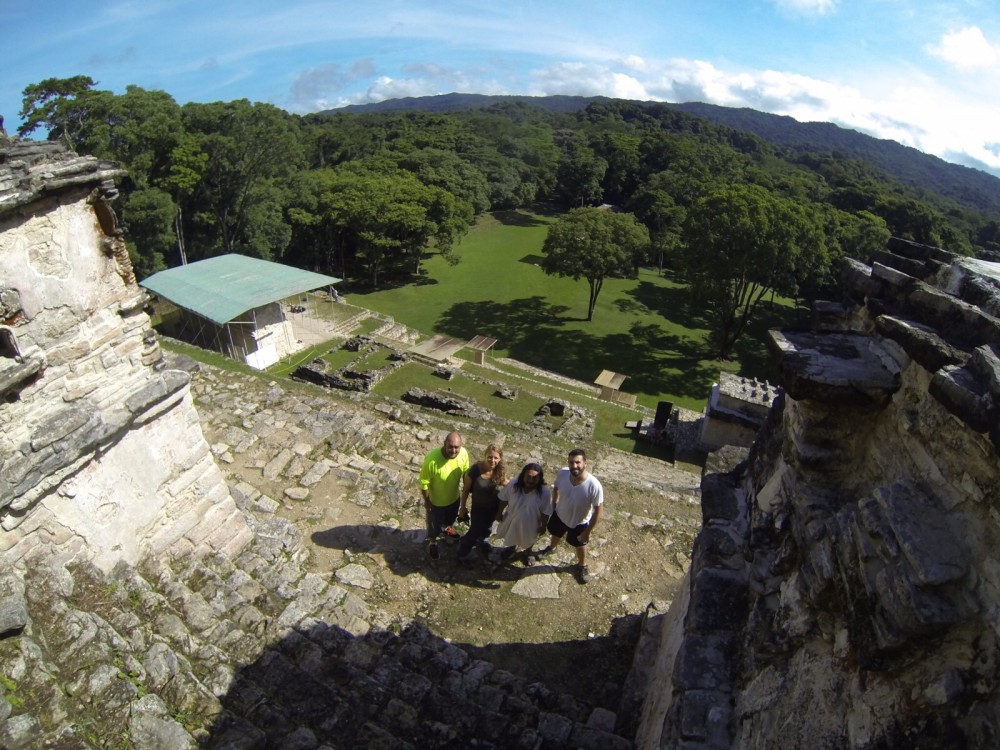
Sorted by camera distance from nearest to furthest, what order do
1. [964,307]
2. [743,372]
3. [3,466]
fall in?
[964,307], [3,466], [743,372]

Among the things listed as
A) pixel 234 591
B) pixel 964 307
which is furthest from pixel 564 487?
pixel 964 307

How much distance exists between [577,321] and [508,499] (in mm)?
22205

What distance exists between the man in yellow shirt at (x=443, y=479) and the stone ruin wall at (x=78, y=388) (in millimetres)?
2522

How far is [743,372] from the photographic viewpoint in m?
23.4

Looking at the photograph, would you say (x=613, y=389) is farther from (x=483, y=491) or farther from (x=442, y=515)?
(x=483, y=491)

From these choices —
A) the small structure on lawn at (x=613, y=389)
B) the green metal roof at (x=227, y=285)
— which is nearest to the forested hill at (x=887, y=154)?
the small structure on lawn at (x=613, y=389)

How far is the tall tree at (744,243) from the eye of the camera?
65.8 ft

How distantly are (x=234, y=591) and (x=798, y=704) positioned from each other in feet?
16.1

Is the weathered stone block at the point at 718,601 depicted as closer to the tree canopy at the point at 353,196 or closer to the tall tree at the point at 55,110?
the tree canopy at the point at 353,196

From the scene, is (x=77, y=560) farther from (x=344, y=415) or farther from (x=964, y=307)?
(x=964, y=307)

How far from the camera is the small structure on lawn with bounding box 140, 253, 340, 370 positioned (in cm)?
1942

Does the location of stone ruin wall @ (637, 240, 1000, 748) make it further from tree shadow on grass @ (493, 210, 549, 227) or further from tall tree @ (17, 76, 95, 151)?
tree shadow on grass @ (493, 210, 549, 227)

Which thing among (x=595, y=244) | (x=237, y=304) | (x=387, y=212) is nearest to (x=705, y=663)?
(x=237, y=304)

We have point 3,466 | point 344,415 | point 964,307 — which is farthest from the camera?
point 344,415
